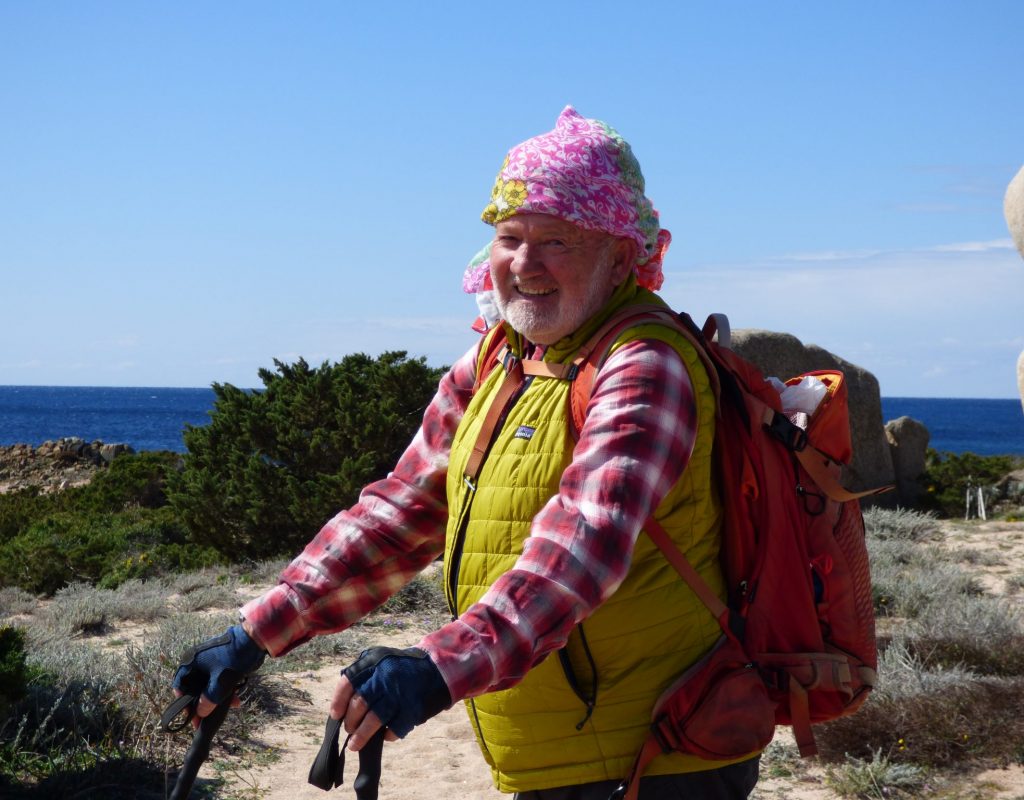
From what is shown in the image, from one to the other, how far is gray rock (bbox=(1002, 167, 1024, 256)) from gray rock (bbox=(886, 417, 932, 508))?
29.3ft

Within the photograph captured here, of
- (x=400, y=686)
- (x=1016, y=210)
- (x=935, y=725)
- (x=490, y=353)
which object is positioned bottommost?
(x=935, y=725)

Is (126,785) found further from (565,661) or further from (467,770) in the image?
(565,661)

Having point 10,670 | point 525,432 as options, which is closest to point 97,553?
point 10,670

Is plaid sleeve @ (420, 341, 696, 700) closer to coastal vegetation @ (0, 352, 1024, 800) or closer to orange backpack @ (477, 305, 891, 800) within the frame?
orange backpack @ (477, 305, 891, 800)

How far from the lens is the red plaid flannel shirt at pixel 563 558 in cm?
157

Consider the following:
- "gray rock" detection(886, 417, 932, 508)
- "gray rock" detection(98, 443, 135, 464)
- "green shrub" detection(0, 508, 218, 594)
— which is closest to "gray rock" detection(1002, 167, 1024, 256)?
"green shrub" detection(0, 508, 218, 594)

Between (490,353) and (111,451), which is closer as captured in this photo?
(490,353)

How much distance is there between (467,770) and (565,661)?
3.30 metres

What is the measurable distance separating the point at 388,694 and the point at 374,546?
28.1 inches

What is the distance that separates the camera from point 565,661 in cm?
184

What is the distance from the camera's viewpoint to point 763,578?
1879mm

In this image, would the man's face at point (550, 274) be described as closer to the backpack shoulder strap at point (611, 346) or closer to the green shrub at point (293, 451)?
the backpack shoulder strap at point (611, 346)

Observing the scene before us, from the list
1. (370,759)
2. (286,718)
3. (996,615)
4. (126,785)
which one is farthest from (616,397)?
(996,615)

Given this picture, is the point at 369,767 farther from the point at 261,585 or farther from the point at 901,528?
the point at 901,528
